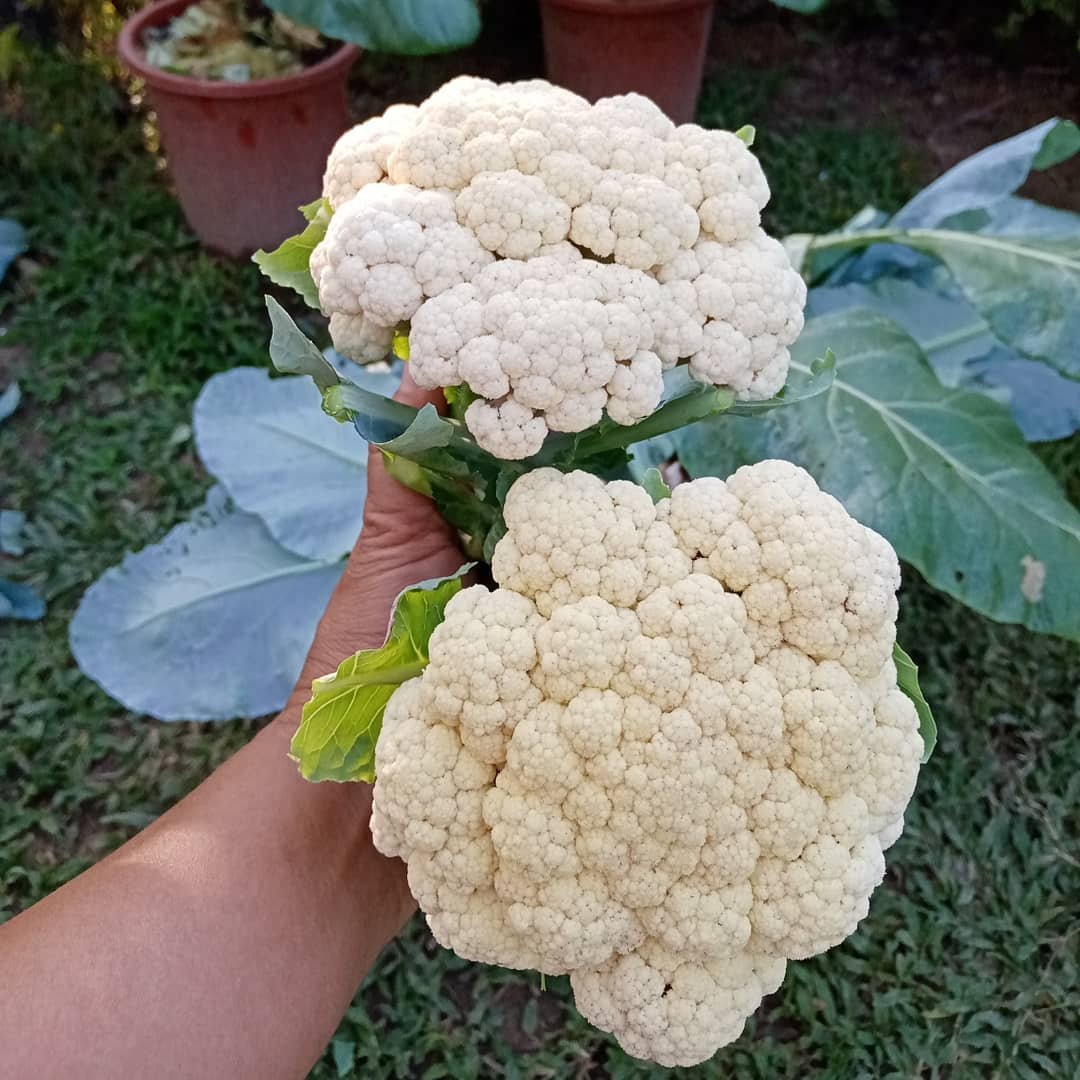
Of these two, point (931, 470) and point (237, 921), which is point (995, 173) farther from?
point (237, 921)

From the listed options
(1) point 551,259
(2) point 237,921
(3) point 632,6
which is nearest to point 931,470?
(1) point 551,259

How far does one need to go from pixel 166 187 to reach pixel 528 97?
2.55m

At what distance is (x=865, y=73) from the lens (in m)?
3.98

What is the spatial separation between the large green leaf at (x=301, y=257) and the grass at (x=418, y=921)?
1.12m

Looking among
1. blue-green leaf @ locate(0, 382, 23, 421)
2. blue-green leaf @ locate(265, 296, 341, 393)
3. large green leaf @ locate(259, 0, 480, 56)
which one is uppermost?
blue-green leaf @ locate(265, 296, 341, 393)

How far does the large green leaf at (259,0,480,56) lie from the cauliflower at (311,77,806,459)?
1.28m

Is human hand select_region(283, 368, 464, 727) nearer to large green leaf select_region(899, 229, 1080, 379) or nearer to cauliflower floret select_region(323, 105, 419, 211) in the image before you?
cauliflower floret select_region(323, 105, 419, 211)

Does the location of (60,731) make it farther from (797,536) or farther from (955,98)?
(955,98)

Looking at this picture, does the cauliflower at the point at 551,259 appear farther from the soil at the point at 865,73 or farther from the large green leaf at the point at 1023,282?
the soil at the point at 865,73

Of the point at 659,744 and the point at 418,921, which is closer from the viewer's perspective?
the point at 659,744

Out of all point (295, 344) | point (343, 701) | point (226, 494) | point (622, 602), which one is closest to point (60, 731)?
point (226, 494)

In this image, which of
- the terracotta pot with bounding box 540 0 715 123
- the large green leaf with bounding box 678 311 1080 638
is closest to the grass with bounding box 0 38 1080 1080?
the large green leaf with bounding box 678 311 1080 638

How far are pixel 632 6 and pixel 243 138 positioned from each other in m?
1.25

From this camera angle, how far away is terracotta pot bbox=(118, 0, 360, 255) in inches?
112
